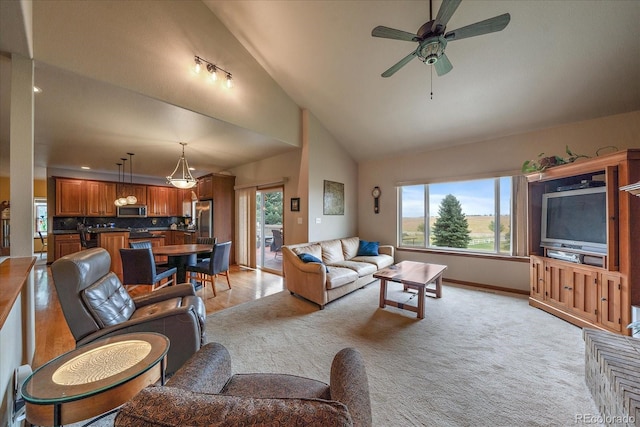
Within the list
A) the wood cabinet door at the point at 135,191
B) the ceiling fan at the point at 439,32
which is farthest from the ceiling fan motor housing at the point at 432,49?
the wood cabinet door at the point at 135,191

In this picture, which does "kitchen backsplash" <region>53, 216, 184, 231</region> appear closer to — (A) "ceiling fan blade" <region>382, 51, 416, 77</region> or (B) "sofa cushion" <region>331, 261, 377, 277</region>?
(B) "sofa cushion" <region>331, 261, 377, 277</region>

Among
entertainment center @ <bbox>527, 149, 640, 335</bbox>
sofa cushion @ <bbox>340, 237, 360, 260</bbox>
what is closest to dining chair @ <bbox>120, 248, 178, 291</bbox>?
sofa cushion @ <bbox>340, 237, 360, 260</bbox>

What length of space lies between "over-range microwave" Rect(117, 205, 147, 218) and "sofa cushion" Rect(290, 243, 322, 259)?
5.95 m

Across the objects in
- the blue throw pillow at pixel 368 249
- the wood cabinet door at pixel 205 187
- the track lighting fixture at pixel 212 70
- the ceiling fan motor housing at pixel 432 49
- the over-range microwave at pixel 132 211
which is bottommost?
the blue throw pillow at pixel 368 249

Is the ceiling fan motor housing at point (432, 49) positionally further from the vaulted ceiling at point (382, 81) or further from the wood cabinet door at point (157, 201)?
the wood cabinet door at point (157, 201)

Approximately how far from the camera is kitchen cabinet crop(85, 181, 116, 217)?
6.34m

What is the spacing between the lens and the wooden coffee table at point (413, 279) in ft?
9.73

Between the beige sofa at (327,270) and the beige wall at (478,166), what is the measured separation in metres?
1.03

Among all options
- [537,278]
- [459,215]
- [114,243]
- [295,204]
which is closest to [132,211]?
[114,243]

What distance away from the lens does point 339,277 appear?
350 centimetres

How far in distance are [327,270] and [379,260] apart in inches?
55.7

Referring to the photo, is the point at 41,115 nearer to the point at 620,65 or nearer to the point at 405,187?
the point at 405,187

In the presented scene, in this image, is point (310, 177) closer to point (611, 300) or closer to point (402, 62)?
point (402, 62)

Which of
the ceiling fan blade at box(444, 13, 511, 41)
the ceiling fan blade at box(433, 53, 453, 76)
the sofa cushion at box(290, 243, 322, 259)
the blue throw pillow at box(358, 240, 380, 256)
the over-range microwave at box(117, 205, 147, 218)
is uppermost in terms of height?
the ceiling fan blade at box(444, 13, 511, 41)
